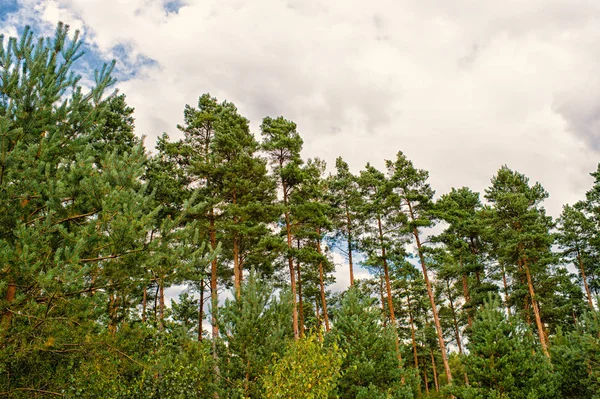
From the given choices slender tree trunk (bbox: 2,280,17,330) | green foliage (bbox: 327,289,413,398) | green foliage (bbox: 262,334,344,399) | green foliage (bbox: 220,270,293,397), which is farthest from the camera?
green foliage (bbox: 327,289,413,398)

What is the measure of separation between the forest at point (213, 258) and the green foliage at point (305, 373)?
0.15 ft

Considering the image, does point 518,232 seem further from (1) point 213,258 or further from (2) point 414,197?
(1) point 213,258

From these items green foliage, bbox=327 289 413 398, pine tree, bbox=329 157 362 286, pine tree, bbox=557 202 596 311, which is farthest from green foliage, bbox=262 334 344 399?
pine tree, bbox=557 202 596 311

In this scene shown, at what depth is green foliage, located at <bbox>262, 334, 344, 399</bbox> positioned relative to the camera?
8.77 metres

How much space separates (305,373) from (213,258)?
3884mm

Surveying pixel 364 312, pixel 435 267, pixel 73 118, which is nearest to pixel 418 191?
pixel 435 267

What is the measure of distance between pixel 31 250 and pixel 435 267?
2769 centimetres

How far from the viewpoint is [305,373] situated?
29.2ft

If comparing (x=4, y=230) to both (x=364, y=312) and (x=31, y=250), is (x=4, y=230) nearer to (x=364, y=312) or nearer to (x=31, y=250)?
(x=31, y=250)

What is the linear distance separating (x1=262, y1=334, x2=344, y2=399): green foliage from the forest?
45 mm

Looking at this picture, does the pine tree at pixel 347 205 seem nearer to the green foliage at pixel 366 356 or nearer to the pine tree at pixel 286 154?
the pine tree at pixel 286 154

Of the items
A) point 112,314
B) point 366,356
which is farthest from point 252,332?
point 366,356

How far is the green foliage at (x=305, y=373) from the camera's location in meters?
8.77

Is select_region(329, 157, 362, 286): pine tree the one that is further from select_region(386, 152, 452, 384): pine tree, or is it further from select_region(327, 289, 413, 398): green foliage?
A: select_region(327, 289, 413, 398): green foliage
